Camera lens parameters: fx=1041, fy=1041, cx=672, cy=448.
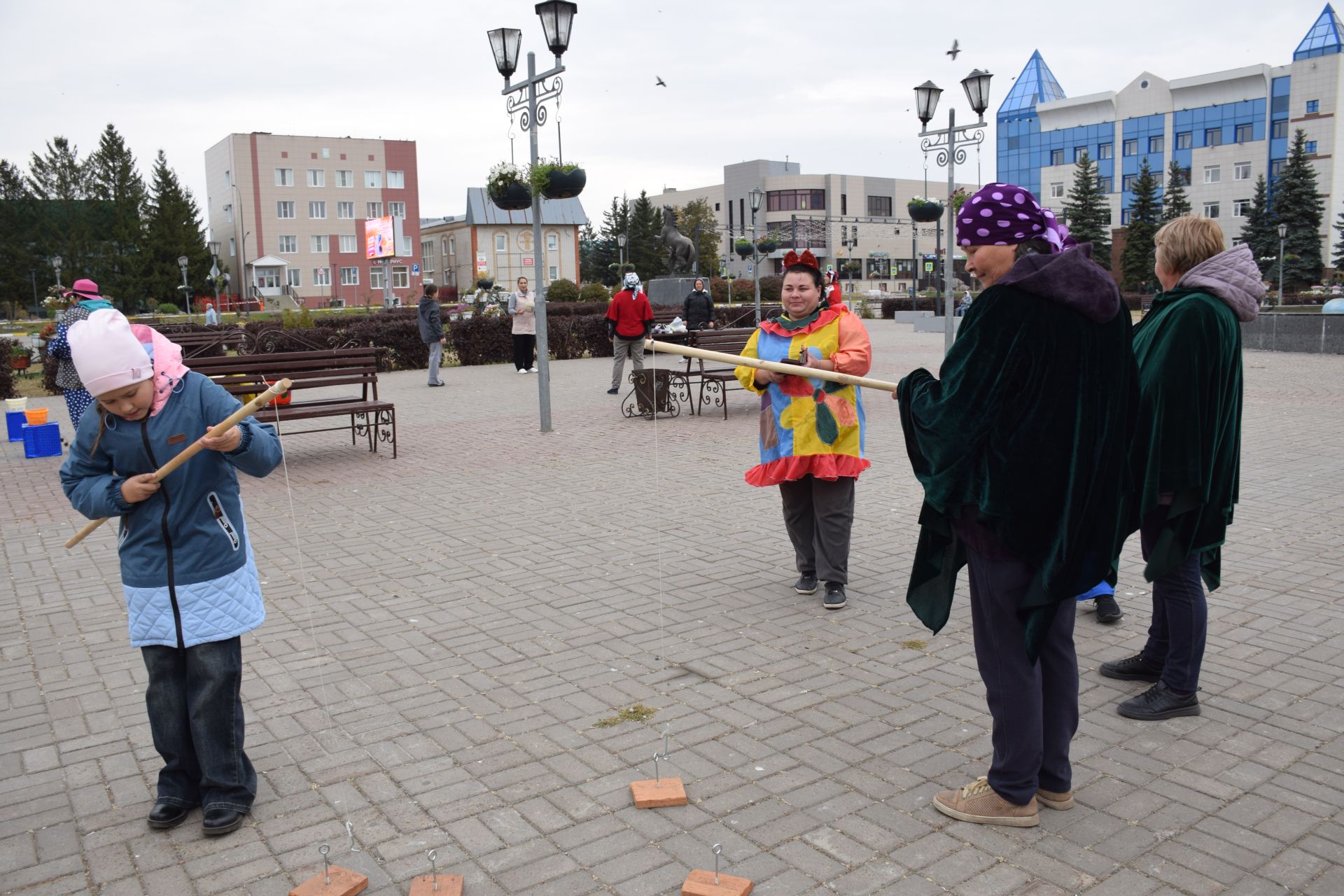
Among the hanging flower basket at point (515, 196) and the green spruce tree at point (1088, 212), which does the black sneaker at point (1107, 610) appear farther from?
the green spruce tree at point (1088, 212)

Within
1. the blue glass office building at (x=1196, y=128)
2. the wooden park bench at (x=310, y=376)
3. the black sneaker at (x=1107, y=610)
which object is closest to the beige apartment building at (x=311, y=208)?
the blue glass office building at (x=1196, y=128)

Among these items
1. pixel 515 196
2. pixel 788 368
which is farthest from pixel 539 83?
pixel 788 368

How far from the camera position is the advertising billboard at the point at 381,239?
71.4m

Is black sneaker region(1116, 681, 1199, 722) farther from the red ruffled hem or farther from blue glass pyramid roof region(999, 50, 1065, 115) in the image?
blue glass pyramid roof region(999, 50, 1065, 115)

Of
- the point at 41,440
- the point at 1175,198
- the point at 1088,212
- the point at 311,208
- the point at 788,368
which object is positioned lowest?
the point at 41,440

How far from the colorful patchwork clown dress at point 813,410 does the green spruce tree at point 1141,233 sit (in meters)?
62.2

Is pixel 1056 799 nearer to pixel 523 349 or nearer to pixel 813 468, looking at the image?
pixel 813 468

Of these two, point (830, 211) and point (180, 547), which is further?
point (830, 211)

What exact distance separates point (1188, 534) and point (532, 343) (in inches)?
698

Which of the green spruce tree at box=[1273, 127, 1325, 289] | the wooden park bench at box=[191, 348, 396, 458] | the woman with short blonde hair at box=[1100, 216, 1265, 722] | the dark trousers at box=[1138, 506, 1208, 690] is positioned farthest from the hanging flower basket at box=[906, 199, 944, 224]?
the green spruce tree at box=[1273, 127, 1325, 289]

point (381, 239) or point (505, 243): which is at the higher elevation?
point (505, 243)

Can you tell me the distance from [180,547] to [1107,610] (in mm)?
4319

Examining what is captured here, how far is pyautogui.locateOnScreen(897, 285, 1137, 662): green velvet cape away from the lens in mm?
3020

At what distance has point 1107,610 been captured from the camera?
5324 millimetres
